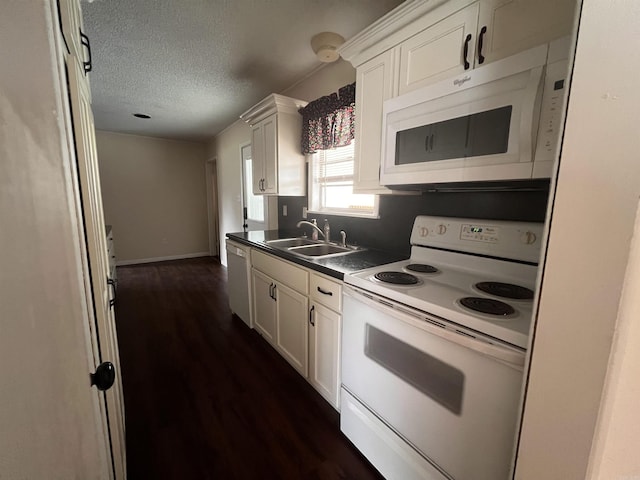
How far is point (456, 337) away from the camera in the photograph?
2.96ft

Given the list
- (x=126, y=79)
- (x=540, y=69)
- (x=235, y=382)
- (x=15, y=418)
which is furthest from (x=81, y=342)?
(x=126, y=79)

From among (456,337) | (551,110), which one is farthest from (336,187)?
(456,337)

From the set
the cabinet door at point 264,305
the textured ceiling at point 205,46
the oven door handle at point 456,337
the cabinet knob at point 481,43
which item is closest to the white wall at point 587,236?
the oven door handle at point 456,337

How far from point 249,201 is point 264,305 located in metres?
2.34

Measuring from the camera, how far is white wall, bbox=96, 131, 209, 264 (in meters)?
4.88

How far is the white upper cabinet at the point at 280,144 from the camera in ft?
8.34

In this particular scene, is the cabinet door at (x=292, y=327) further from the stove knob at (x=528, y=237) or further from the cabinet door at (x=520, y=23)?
the cabinet door at (x=520, y=23)

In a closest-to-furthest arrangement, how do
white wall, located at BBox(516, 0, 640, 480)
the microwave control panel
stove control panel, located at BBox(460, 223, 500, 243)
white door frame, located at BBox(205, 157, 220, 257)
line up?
white wall, located at BBox(516, 0, 640, 480)
the microwave control panel
stove control panel, located at BBox(460, 223, 500, 243)
white door frame, located at BBox(205, 157, 220, 257)

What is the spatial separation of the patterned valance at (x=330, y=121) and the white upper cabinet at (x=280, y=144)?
10cm

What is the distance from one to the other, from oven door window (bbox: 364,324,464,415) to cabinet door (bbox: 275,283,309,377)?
624mm

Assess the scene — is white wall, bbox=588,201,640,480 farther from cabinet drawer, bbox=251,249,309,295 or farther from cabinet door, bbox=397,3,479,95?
cabinet drawer, bbox=251,249,309,295

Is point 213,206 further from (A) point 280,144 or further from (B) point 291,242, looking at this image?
(B) point 291,242

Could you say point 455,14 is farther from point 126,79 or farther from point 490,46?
point 126,79

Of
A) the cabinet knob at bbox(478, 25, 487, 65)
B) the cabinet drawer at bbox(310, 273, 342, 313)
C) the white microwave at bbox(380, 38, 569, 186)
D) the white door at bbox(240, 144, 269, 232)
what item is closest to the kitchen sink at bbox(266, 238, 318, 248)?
the cabinet drawer at bbox(310, 273, 342, 313)
